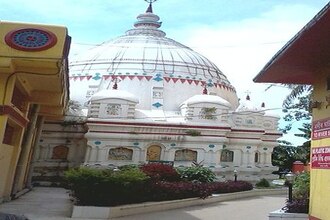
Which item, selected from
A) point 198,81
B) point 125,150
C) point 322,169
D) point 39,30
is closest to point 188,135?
point 125,150

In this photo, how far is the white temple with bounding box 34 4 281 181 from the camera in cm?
2291

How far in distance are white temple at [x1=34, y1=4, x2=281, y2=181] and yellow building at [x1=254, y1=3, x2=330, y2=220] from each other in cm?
1472

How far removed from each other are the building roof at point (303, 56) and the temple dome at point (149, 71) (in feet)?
60.5

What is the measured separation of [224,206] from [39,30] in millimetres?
9226

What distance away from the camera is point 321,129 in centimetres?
751

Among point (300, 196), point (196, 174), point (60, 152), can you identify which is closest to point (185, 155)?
point (196, 174)

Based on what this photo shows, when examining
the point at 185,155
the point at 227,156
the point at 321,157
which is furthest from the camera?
the point at 227,156

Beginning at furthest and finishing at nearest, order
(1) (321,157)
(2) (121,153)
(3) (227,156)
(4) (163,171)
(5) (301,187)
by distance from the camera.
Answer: (3) (227,156), (2) (121,153), (4) (163,171), (5) (301,187), (1) (321,157)

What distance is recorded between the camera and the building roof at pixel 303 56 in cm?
561

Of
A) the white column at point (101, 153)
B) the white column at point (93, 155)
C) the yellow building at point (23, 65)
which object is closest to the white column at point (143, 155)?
the white column at point (101, 153)

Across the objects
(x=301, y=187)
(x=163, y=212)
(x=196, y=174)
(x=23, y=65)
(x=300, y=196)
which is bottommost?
(x=163, y=212)

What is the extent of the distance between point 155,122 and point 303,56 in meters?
16.6

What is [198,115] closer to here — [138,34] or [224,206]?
[224,206]

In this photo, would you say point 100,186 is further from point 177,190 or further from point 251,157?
point 251,157
